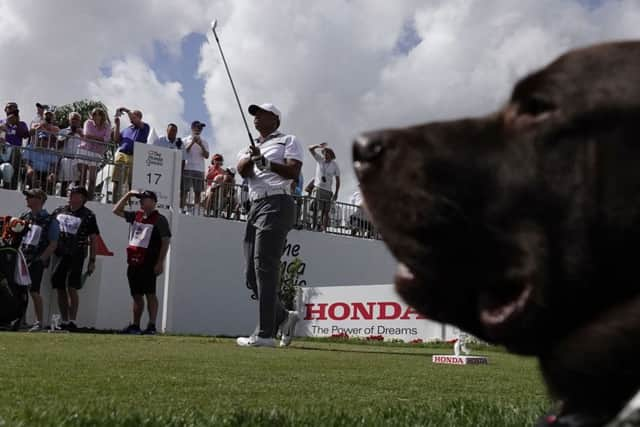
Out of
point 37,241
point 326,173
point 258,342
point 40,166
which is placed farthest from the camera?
point 326,173

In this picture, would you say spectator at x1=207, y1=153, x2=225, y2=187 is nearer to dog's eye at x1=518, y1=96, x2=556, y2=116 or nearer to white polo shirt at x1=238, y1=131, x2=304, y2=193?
white polo shirt at x1=238, y1=131, x2=304, y2=193

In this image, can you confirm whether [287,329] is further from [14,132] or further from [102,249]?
[14,132]

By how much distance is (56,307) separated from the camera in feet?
40.3

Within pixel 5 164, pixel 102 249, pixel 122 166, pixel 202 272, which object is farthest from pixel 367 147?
pixel 202 272

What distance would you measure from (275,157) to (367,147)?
5792 millimetres

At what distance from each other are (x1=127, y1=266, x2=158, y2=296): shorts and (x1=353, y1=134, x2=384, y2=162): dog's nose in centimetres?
915

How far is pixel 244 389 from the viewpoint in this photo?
4250 millimetres

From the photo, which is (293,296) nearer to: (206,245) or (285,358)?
(206,245)

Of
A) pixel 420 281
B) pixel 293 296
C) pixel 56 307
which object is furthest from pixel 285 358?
pixel 293 296

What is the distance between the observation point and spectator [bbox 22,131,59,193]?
13.6 meters

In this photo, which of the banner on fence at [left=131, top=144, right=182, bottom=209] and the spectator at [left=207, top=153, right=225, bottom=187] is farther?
the spectator at [left=207, top=153, right=225, bottom=187]

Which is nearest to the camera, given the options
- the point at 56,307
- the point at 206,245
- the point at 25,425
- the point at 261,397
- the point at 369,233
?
the point at 25,425

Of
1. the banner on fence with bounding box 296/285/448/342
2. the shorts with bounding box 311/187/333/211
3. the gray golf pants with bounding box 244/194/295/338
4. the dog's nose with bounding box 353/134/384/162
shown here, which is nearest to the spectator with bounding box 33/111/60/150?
the banner on fence with bounding box 296/285/448/342

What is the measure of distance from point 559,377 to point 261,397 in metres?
2.65
